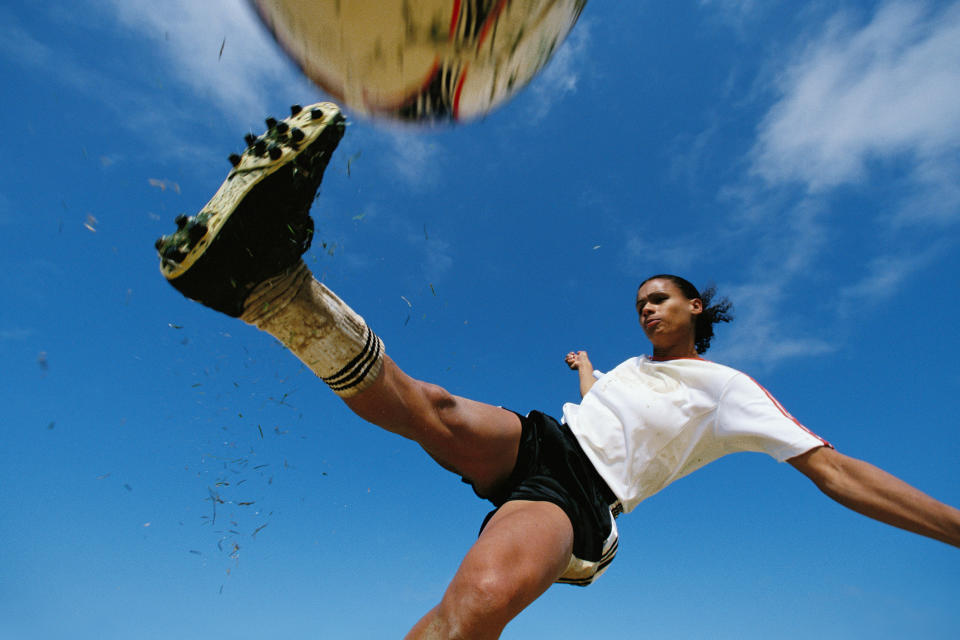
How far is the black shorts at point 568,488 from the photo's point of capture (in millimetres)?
2812

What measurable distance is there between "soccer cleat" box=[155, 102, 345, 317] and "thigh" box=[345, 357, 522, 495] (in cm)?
68

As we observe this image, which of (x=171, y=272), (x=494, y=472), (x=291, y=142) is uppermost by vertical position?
(x=291, y=142)

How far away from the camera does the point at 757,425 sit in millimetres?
2852

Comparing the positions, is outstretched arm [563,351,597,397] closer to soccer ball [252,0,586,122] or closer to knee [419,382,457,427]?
knee [419,382,457,427]

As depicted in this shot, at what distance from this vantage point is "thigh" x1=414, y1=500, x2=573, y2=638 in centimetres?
194

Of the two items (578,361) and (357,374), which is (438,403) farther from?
(578,361)

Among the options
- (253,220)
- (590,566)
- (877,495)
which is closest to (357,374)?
(253,220)

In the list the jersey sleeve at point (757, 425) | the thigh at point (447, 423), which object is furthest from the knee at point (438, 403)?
the jersey sleeve at point (757, 425)

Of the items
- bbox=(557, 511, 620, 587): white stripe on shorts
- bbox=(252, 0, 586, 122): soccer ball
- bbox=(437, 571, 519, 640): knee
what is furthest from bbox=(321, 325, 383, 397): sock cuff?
bbox=(557, 511, 620, 587): white stripe on shorts

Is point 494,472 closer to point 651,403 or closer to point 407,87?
point 651,403

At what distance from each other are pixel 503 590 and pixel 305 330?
135cm

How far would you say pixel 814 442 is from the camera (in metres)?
2.72

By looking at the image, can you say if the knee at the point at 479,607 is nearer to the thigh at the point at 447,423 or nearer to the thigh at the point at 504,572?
the thigh at the point at 504,572

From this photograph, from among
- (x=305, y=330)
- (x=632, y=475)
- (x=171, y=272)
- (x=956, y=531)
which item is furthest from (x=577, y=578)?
(x=171, y=272)
